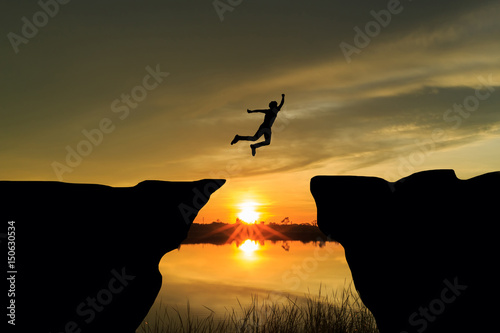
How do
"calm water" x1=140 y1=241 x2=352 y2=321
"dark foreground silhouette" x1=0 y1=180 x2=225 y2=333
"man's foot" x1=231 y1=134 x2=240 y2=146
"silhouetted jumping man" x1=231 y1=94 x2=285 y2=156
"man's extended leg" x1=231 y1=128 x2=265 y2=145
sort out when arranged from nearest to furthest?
"dark foreground silhouette" x1=0 y1=180 x2=225 y2=333 → "silhouetted jumping man" x1=231 y1=94 x2=285 y2=156 → "man's extended leg" x1=231 y1=128 x2=265 y2=145 → "man's foot" x1=231 y1=134 x2=240 y2=146 → "calm water" x1=140 y1=241 x2=352 y2=321

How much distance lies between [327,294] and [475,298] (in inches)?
178

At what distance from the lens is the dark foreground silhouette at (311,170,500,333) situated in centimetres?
948

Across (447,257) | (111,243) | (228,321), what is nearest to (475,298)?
(447,257)

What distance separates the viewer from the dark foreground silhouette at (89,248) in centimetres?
929

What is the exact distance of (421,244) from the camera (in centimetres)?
989

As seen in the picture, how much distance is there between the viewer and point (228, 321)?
11.9 meters

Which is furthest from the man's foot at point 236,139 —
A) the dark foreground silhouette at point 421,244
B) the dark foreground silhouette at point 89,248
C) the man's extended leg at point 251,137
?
the dark foreground silhouette at point 421,244

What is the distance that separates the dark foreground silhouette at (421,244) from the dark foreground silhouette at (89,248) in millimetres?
3328

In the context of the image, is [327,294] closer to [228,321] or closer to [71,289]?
[228,321]

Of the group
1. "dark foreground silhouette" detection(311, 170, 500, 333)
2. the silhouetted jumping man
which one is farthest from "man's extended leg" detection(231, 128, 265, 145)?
"dark foreground silhouette" detection(311, 170, 500, 333)

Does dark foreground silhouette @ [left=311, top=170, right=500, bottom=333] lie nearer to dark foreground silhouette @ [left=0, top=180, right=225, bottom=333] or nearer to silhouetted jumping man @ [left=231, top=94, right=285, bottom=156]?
silhouetted jumping man @ [left=231, top=94, right=285, bottom=156]

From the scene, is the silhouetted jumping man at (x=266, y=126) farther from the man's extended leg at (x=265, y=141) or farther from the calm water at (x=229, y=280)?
the calm water at (x=229, y=280)

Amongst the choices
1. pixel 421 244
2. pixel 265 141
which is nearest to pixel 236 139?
pixel 265 141

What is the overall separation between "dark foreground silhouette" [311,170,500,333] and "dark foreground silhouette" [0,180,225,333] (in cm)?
333
